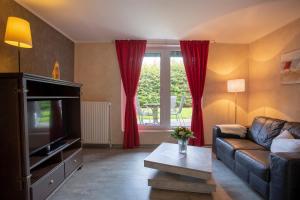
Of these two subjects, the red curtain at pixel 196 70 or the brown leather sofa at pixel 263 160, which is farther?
the red curtain at pixel 196 70

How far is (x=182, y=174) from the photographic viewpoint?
2.48 metres

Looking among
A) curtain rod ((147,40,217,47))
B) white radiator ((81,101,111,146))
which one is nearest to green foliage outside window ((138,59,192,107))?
curtain rod ((147,40,217,47))

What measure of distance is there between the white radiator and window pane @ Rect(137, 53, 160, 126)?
0.78 metres

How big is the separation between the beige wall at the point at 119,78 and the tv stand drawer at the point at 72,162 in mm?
1441

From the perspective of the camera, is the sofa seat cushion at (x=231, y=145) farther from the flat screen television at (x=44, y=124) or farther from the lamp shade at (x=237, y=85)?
the flat screen television at (x=44, y=124)

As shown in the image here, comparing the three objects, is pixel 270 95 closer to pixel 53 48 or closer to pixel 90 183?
pixel 90 183

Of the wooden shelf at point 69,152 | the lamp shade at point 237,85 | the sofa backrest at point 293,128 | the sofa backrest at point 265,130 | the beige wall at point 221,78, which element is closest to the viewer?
the sofa backrest at point 293,128

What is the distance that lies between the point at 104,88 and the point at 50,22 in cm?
171

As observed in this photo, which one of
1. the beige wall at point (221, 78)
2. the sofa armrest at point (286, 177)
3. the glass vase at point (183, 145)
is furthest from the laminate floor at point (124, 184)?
the beige wall at point (221, 78)

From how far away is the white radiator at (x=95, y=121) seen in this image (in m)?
4.44

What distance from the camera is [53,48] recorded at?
370cm

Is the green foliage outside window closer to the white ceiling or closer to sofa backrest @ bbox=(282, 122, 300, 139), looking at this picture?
the white ceiling

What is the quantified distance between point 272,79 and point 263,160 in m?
2.07

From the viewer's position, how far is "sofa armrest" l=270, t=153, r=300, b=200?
73.9 inches
